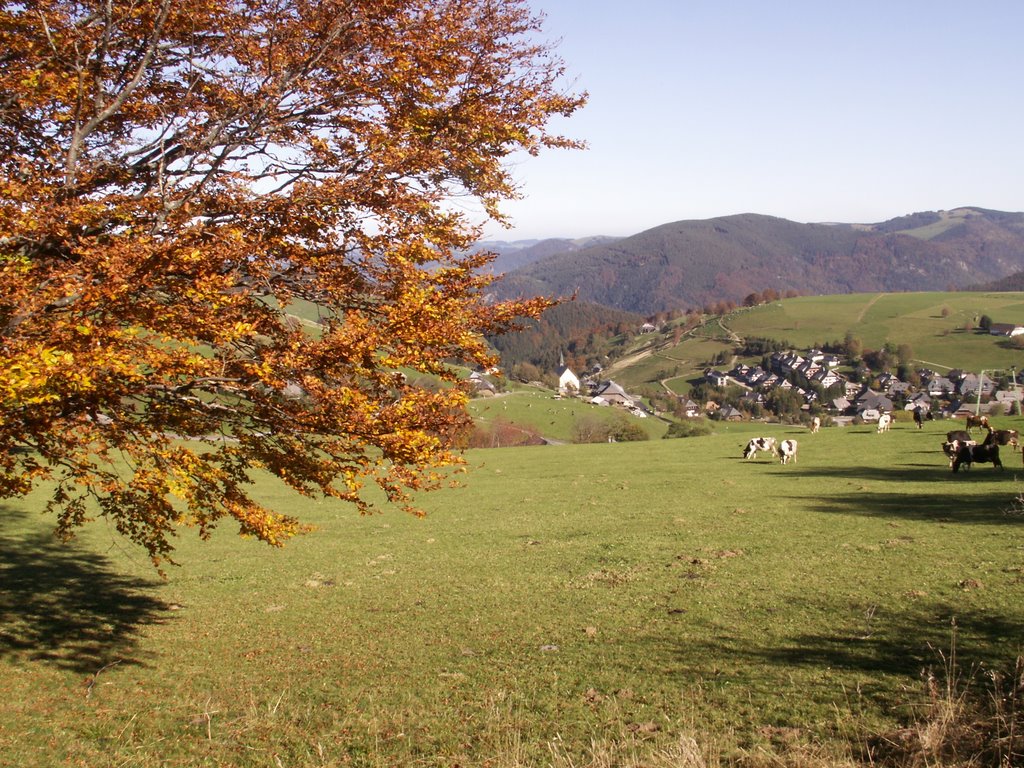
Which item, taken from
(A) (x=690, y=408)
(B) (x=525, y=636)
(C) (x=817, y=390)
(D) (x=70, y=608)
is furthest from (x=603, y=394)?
(B) (x=525, y=636)

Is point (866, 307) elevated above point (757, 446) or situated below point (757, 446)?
above

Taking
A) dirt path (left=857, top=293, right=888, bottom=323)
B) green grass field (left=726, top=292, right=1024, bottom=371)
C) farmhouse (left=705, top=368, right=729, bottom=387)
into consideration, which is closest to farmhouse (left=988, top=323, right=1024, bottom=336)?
green grass field (left=726, top=292, right=1024, bottom=371)

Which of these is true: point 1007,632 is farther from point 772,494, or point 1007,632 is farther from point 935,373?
point 935,373

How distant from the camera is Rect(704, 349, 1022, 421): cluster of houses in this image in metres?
92.7

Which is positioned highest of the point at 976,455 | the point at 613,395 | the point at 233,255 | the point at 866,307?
the point at 866,307

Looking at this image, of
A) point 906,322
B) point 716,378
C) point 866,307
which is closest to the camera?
point 716,378

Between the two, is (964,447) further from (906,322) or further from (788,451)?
(906,322)

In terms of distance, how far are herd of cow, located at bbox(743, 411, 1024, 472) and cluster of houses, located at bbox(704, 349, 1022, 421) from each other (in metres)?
48.2

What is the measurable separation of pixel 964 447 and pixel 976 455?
16.7 inches

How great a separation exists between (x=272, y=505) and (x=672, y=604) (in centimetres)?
1819

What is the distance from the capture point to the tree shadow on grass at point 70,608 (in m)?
10.6

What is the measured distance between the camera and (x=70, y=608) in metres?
12.8

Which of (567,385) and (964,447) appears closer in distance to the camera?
(964,447)

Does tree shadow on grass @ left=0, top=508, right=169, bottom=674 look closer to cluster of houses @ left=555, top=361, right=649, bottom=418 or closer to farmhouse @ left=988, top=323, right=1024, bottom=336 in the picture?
cluster of houses @ left=555, top=361, right=649, bottom=418
